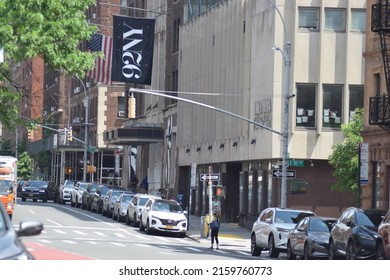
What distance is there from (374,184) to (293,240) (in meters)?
12.2

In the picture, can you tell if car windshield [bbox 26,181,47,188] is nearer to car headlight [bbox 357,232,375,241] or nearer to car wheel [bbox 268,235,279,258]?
car wheel [bbox 268,235,279,258]

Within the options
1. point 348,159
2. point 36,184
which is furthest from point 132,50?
point 36,184

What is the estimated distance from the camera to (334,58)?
5706cm

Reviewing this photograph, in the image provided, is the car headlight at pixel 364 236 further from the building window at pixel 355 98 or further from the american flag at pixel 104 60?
the american flag at pixel 104 60

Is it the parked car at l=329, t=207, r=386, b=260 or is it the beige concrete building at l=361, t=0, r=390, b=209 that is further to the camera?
the beige concrete building at l=361, t=0, r=390, b=209

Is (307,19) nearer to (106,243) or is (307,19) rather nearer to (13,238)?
(106,243)

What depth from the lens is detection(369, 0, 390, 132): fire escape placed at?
43.1 m

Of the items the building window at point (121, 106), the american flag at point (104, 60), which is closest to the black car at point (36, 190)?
the american flag at point (104, 60)

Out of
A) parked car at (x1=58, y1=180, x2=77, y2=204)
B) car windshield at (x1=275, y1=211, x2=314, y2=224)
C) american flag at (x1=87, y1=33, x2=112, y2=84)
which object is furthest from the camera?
parked car at (x1=58, y1=180, x2=77, y2=204)

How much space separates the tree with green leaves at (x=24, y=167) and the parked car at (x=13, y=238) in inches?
4538

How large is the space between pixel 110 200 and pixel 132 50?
8.55 meters

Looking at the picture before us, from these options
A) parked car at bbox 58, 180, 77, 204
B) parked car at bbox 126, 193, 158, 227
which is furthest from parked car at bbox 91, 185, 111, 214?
parked car at bbox 58, 180, 77, 204

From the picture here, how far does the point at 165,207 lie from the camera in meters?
52.8

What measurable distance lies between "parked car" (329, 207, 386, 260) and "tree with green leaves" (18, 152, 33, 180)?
322 ft
